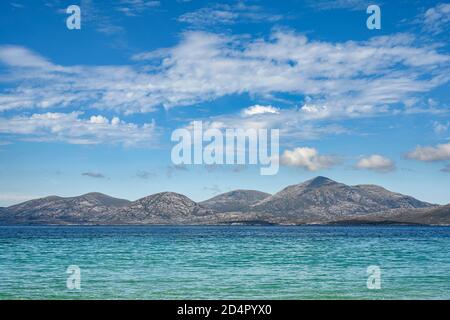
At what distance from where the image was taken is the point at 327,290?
34.0 meters

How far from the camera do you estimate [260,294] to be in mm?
31500

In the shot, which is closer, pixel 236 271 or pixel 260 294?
pixel 260 294

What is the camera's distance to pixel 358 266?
53594mm

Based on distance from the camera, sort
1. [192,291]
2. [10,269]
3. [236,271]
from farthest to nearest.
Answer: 1. [10,269]
2. [236,271]
3. [192,291]
